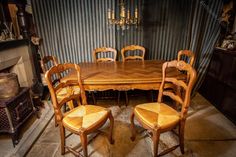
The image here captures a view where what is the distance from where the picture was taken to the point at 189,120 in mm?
2277

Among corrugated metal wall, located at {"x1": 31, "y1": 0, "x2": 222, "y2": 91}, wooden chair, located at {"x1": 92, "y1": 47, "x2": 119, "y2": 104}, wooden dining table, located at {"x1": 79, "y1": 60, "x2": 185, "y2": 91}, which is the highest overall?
corrugated metal wall, located at {"x1": 31, "y1": 0, "x2": 222, "y2": 91}

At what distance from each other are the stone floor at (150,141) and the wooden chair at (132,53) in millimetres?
874

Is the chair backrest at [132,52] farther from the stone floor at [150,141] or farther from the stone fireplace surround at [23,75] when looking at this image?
the stone fireplace surround at [23,75]

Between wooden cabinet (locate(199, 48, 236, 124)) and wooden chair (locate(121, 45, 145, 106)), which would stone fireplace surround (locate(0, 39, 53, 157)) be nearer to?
wooden chair (locate(121, 45, 145, 106))

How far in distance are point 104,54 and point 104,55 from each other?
20mm

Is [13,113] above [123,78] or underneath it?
underneath

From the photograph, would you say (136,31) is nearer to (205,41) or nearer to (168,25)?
(168,25)

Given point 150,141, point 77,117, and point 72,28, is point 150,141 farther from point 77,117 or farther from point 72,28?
point 72,28

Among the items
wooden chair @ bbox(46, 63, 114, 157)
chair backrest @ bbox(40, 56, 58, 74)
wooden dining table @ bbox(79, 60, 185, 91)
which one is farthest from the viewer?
chair backrest @ bbox(40, 56, 58, 74)

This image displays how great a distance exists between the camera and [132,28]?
284 cm

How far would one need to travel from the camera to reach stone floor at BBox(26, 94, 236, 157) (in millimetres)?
1699

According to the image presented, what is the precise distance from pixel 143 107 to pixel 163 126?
0.35 meters

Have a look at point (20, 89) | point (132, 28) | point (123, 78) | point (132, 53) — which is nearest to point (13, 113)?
point (20, 89)

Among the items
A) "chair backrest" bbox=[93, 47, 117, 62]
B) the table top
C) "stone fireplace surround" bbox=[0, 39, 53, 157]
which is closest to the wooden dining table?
Result: the table top
